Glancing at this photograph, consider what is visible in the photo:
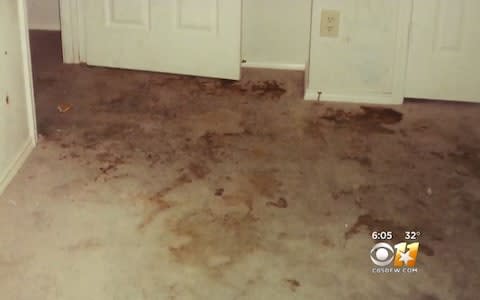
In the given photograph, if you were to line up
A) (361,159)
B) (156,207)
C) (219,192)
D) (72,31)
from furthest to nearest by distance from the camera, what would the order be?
1. (72,31)
2. (361,159)
3. (219,192)
4. (156,207)

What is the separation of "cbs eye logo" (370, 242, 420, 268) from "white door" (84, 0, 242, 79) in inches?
59.4

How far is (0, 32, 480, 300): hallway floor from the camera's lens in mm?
1799

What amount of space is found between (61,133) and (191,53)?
856 mm

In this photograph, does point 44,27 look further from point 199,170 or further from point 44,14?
point 199,170

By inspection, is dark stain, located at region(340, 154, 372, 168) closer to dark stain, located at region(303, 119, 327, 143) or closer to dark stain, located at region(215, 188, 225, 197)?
dark stain, located at region(303, 119, 327, 143)

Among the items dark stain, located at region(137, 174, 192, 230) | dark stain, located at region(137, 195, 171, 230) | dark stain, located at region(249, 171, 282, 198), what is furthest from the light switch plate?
dark stain, located at region(137, 195, 171, 230)

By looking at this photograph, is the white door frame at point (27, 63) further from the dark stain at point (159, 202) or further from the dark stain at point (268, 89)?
the dark stain at point (268, 89)

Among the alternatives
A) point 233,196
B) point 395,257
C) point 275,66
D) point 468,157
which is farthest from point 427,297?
point 275,66

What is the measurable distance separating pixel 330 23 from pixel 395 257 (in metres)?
1.35

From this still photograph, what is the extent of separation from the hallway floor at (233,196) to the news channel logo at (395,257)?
0.9 inches

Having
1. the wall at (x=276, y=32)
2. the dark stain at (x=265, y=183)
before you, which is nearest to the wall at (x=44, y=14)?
the wall at (x=276, y=32)

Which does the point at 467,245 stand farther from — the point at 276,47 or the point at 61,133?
the point at 276,47

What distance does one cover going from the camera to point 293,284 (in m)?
1.78

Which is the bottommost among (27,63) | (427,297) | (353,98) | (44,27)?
(427,297)
